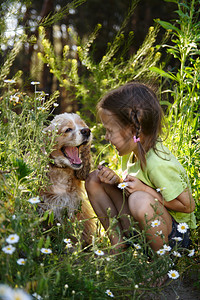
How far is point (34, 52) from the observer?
557 cm

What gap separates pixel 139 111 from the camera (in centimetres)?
233

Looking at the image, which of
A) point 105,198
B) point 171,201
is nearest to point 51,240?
point 105,198

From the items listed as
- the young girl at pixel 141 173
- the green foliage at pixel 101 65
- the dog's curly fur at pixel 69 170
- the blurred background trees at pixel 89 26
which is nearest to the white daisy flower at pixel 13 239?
the young girl at pixel 141 173

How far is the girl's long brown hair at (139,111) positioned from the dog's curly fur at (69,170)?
61 cm

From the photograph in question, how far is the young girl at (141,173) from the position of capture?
2180 millimetres

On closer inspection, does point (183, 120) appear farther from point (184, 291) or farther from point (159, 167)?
point (184, 291)

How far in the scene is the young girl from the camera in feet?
7.15

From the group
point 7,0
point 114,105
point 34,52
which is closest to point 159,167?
point 114,105

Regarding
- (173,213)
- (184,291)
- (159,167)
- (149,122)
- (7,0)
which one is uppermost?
(7,0)

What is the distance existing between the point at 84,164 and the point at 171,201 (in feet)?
3.33

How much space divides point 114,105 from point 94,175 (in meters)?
0.50

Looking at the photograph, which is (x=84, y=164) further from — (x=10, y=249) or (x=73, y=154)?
(x=10, y=249)

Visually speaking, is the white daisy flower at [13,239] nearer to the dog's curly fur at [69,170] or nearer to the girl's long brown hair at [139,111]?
the girl's long brown hair at [139,111]

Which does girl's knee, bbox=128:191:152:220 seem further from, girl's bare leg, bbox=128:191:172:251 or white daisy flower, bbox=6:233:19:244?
white daisy flower, bbox=6:233:19:244
